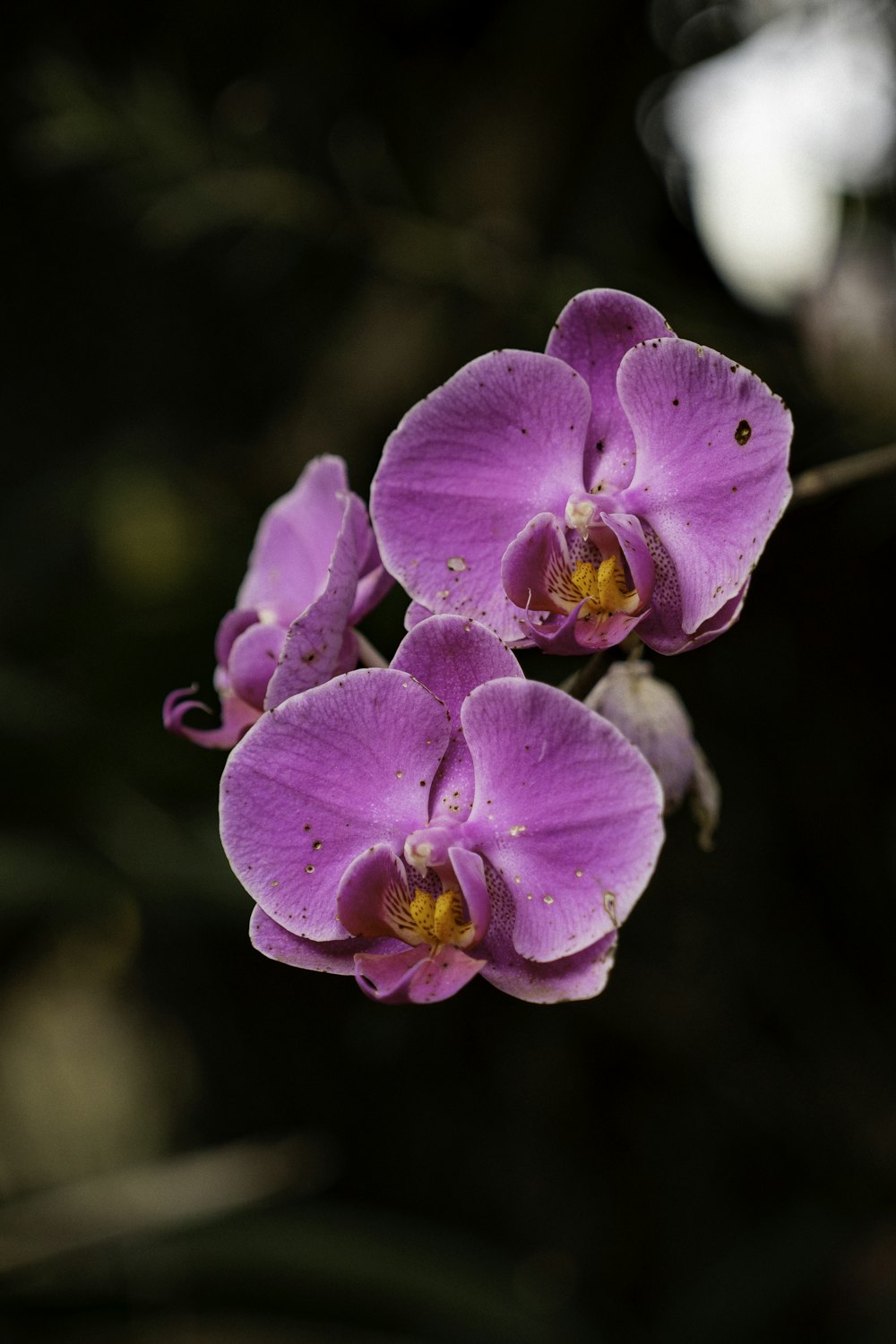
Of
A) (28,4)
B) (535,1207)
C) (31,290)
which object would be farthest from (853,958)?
(28,4)

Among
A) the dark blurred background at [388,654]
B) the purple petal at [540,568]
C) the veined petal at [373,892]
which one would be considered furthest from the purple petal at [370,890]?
the dark blurred background at [388,654]

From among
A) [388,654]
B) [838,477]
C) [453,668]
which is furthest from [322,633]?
[388,654]

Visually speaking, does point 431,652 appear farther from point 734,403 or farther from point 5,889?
point 5,889

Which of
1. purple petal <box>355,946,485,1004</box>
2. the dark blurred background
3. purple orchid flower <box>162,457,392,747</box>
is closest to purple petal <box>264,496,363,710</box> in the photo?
purple orchid flower <box>162,457,392,747</box>

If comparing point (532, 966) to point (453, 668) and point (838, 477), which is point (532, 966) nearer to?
A: point (453, 668)

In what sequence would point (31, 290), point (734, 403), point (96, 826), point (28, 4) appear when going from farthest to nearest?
point (31, 290) < point (28, 4) < point (96, 826) < point (734, 403)

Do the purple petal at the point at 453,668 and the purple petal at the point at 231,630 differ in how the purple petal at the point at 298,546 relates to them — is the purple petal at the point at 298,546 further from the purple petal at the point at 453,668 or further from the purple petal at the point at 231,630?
the purple petal at the point at 453,668
